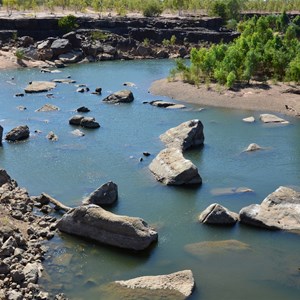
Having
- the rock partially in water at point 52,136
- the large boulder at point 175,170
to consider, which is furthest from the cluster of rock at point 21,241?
the rock partially in water at point 52,136

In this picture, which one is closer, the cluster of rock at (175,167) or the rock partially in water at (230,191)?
the rock partially in water at (230,191)

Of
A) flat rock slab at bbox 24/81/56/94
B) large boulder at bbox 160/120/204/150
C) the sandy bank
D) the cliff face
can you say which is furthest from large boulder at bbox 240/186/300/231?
the cliff face

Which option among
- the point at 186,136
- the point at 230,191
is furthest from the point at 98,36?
the point at 230,191

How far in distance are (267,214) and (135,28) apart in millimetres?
84236

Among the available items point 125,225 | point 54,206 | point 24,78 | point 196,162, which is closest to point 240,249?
point 125,225

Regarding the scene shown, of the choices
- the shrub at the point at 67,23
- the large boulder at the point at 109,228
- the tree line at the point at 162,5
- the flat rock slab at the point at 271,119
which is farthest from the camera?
the tree line at the point at 162,5

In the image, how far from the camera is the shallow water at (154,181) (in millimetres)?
25078

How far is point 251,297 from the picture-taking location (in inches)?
926

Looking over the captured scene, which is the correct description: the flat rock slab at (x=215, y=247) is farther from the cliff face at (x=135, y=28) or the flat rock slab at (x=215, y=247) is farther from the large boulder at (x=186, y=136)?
the cliff face at (x=135, y=28)

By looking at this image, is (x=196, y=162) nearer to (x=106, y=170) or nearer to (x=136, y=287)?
(x=106, y=170)

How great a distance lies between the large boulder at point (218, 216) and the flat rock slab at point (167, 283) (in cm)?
608

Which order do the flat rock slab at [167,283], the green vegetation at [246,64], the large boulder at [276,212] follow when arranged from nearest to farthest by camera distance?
1. the flat rock slab at [167,283]
2. the large boulder at [276,212]
3. the green vegetation at [246,64]

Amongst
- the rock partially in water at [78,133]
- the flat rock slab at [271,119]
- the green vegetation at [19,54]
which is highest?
the flat rock slab at [271,119]

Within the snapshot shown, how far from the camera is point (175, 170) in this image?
120ft
